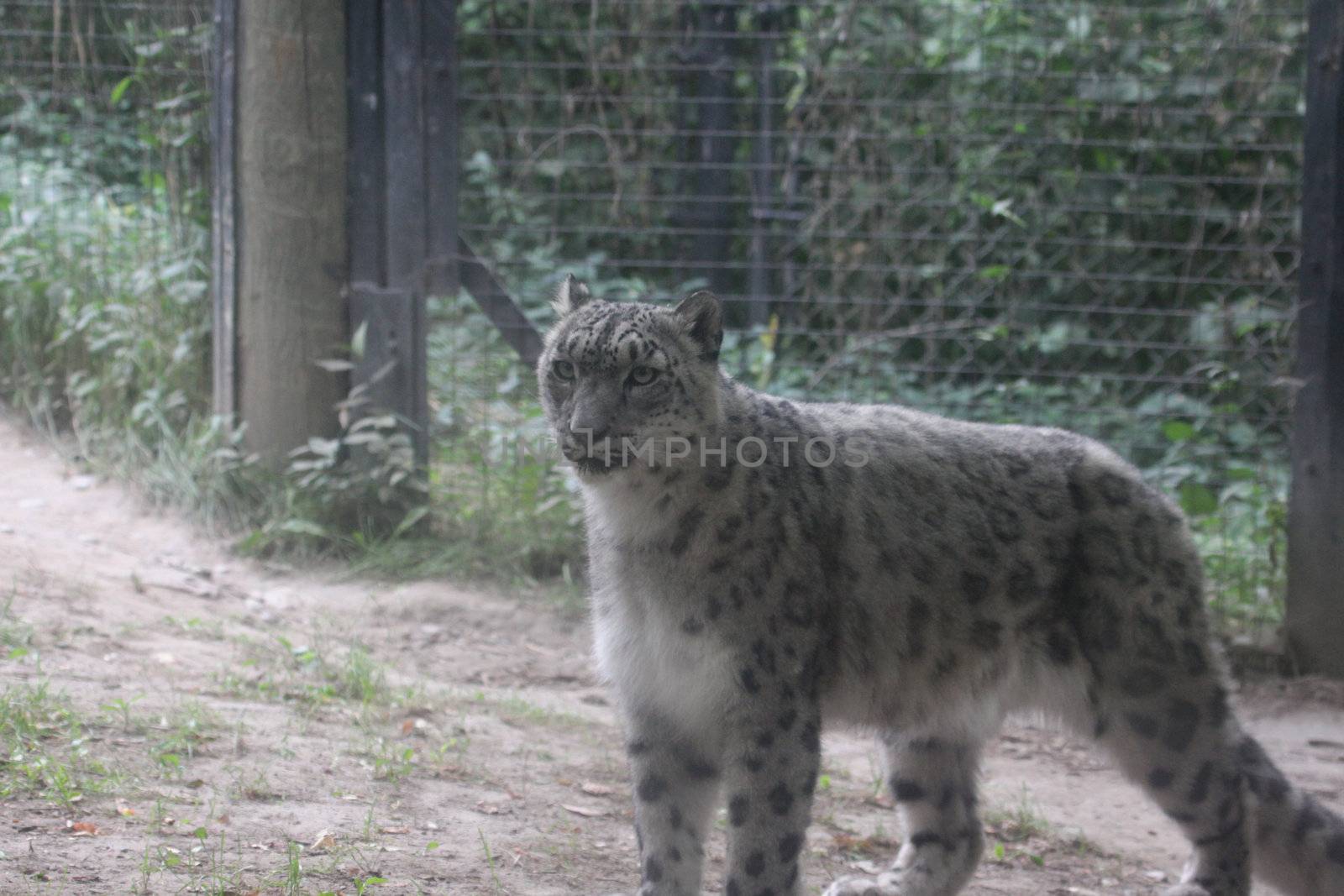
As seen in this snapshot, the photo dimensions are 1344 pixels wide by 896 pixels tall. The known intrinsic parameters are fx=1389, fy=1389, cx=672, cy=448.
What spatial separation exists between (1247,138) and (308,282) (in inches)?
198

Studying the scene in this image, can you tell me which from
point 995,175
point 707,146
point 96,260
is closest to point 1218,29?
point 995,175

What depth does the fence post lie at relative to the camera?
6.07m

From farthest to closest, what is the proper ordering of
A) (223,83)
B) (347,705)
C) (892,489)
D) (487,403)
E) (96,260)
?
1. (96,260)
2. (487,403)
3. (223,83)
4. (347,705)
5. (892,489)

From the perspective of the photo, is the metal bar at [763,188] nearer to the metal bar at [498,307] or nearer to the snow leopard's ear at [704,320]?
the metal bar at [498,307]

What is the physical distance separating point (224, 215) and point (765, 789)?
181 inches

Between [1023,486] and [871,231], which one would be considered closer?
[1023,486]

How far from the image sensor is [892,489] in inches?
163

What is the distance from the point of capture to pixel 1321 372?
6.14 m

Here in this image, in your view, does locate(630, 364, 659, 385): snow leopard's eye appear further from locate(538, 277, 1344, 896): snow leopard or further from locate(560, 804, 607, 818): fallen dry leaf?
locate(560, 804, 607, 818): fallen dry leaf

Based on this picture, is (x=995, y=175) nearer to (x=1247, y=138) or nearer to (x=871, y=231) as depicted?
(x=871, y=231)

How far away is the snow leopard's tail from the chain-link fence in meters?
2.68

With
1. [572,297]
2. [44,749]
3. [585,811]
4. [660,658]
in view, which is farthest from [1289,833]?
[44,749]

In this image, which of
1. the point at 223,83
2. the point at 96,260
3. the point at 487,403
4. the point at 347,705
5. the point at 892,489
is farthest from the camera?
the point at 96,260

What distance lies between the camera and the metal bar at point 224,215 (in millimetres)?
6809
